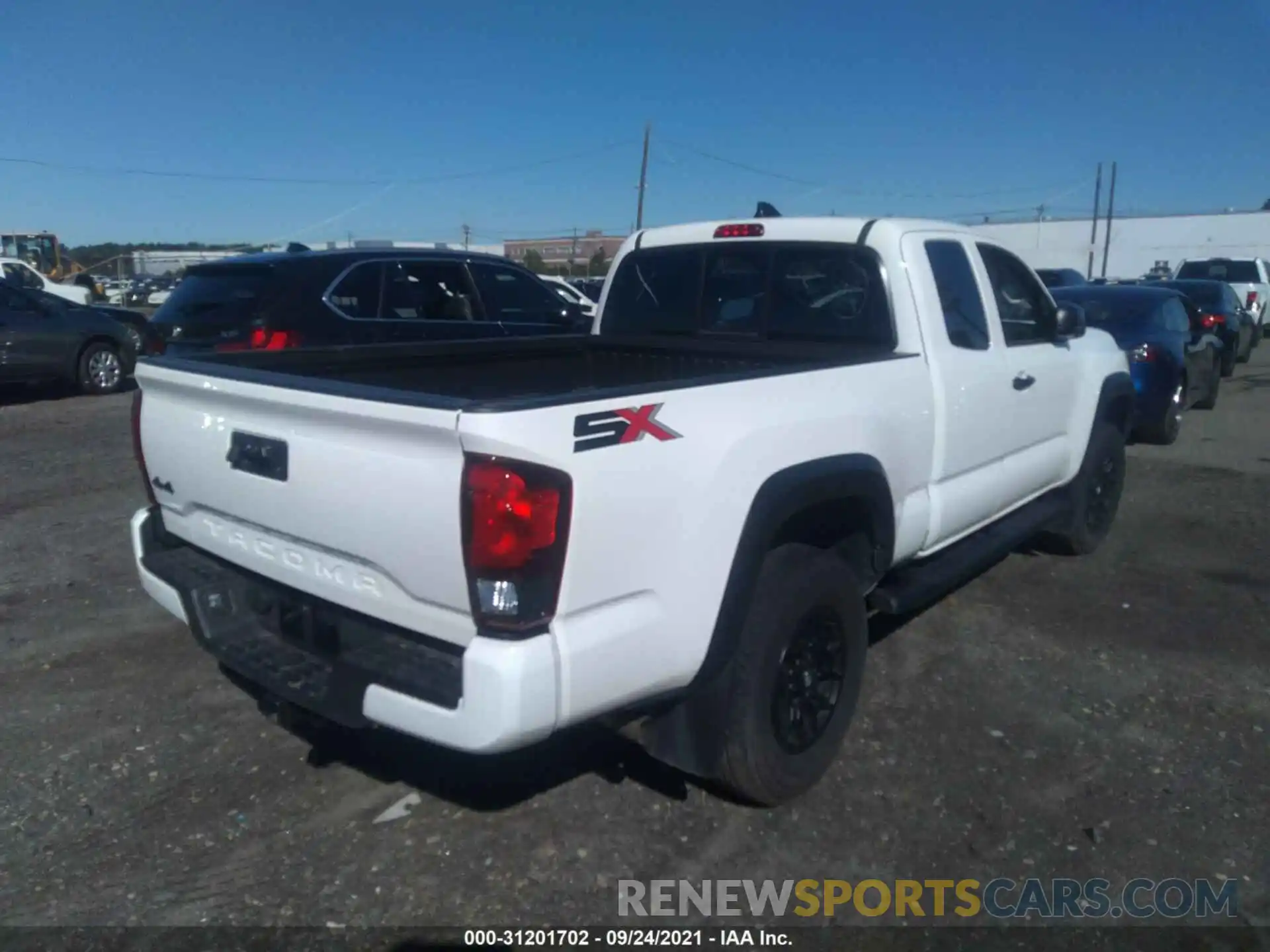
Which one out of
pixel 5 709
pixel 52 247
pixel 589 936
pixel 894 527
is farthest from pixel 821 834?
pixel 52 247

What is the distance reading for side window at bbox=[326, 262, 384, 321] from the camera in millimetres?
8617

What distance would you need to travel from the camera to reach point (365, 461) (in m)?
2.85

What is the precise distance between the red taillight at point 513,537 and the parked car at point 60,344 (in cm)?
1267

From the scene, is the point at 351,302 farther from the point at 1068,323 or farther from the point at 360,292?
the point at 1068,323

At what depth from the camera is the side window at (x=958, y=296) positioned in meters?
4.69

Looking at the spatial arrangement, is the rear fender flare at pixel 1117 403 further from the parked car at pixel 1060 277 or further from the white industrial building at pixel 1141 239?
the white industrial building at pixel 1141 239

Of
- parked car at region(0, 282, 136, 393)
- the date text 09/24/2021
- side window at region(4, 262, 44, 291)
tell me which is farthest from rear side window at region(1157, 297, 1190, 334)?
side window at region(4, 262, 44, 291)

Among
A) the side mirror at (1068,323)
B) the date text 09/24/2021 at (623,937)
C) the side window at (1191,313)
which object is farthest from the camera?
the side window at (1191,313)

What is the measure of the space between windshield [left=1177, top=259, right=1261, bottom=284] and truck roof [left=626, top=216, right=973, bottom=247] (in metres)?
23.9

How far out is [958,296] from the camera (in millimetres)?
4852

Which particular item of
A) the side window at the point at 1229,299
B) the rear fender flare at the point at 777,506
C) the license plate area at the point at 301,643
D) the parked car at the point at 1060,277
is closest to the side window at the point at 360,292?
the license plate area at the point at 301,643

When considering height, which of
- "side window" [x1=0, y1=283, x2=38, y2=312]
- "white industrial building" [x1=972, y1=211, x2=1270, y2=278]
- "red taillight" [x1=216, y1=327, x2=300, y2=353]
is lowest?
"red taillight" [x1=216, y1=327, x2=300, y2=353]

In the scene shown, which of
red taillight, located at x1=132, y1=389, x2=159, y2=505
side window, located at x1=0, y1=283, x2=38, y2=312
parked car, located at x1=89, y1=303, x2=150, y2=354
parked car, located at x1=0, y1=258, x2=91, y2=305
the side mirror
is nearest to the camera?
Answer: red taillight, located at x1=132, y1=389, x2=159, y2=505

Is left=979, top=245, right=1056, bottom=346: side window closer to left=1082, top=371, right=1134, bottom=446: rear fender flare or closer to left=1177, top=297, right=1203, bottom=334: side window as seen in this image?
left=1082, top=371, right=1134, bottom=446: rear fender flare
